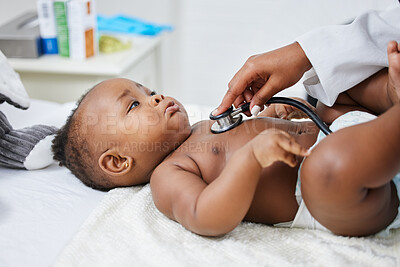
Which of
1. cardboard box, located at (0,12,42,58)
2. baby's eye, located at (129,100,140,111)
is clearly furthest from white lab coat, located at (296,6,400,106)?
cardboard box, located at (0,12,42,58)

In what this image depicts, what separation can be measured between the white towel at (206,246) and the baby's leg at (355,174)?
0.16 ft

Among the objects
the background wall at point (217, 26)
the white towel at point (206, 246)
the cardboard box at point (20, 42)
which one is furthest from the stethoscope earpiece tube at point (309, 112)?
the background wall at point (217, 26)

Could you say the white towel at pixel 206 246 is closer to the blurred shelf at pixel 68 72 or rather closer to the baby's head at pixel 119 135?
the baby's head at pixel 119 135

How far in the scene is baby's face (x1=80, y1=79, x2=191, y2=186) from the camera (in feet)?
3.37

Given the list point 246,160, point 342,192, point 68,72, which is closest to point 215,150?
point 246,160

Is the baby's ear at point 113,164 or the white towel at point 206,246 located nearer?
the white towel at point 206,246

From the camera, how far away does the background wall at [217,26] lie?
2.31 m

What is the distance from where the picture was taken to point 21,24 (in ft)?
6.40

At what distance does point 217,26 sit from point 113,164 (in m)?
1.58

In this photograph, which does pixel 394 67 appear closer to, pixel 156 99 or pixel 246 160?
pixel 246 160

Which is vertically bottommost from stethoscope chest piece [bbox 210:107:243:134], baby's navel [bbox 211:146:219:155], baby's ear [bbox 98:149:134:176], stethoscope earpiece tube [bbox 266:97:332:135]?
baby's ear [bbox 98:149:134:176]

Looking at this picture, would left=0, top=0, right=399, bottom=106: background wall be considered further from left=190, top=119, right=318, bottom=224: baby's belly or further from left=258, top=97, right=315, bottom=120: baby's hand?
left=190, top=119, right=318, bottom=224: baby's belly

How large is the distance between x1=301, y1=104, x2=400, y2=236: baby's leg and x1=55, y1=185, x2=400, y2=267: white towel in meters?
0.05

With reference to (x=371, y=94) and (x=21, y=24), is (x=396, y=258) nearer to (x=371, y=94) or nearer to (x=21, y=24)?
(x=371, y=94)
